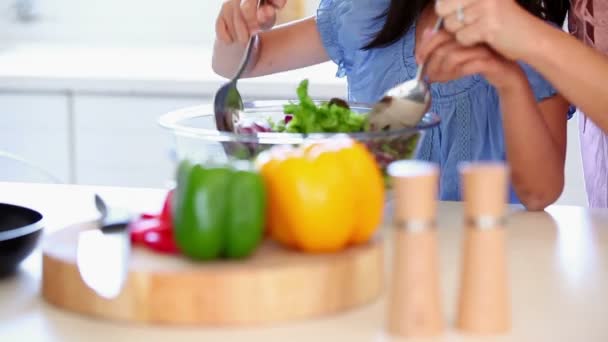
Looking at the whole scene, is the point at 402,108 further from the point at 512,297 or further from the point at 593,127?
the point at 593,127

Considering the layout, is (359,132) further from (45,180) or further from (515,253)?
(45,180)

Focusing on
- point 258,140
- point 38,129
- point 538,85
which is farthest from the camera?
point 38,129

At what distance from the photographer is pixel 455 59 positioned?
4.67 feet

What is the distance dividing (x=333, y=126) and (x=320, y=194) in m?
0.41

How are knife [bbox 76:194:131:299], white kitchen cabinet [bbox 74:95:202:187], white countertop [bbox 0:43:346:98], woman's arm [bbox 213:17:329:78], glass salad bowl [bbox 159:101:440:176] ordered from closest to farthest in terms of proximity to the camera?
knife [bbox 76:194:131:299] < glass salad bowl [bbox 159:101:440:176] < woman's arm [bbox 213:17:329:78] < white countertop [bbox 0:43:346:98] < white kitchen cabinet [bbox 74:95:202:187]

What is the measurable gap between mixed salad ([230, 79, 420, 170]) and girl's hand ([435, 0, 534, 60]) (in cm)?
15

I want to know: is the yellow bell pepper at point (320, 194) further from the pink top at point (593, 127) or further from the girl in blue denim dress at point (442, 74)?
the pink top at point (593, 127)

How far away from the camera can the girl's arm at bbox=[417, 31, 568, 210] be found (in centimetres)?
144

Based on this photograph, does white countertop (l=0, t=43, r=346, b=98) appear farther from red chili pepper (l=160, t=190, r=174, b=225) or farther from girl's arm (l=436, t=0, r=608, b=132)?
red chili pepper (l=160, t=190, r=174, b=225)

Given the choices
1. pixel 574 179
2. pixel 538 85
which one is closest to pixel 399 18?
pixel 538 85

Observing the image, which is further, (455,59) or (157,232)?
(455,59)

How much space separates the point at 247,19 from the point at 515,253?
2.16ft

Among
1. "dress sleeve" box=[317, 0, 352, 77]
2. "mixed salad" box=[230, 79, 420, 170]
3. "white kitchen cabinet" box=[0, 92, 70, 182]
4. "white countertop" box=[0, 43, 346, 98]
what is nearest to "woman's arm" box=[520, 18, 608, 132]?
"mixed salad" box=[230, 79, 420, 170]

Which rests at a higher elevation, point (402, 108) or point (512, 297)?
point (402, 108)
